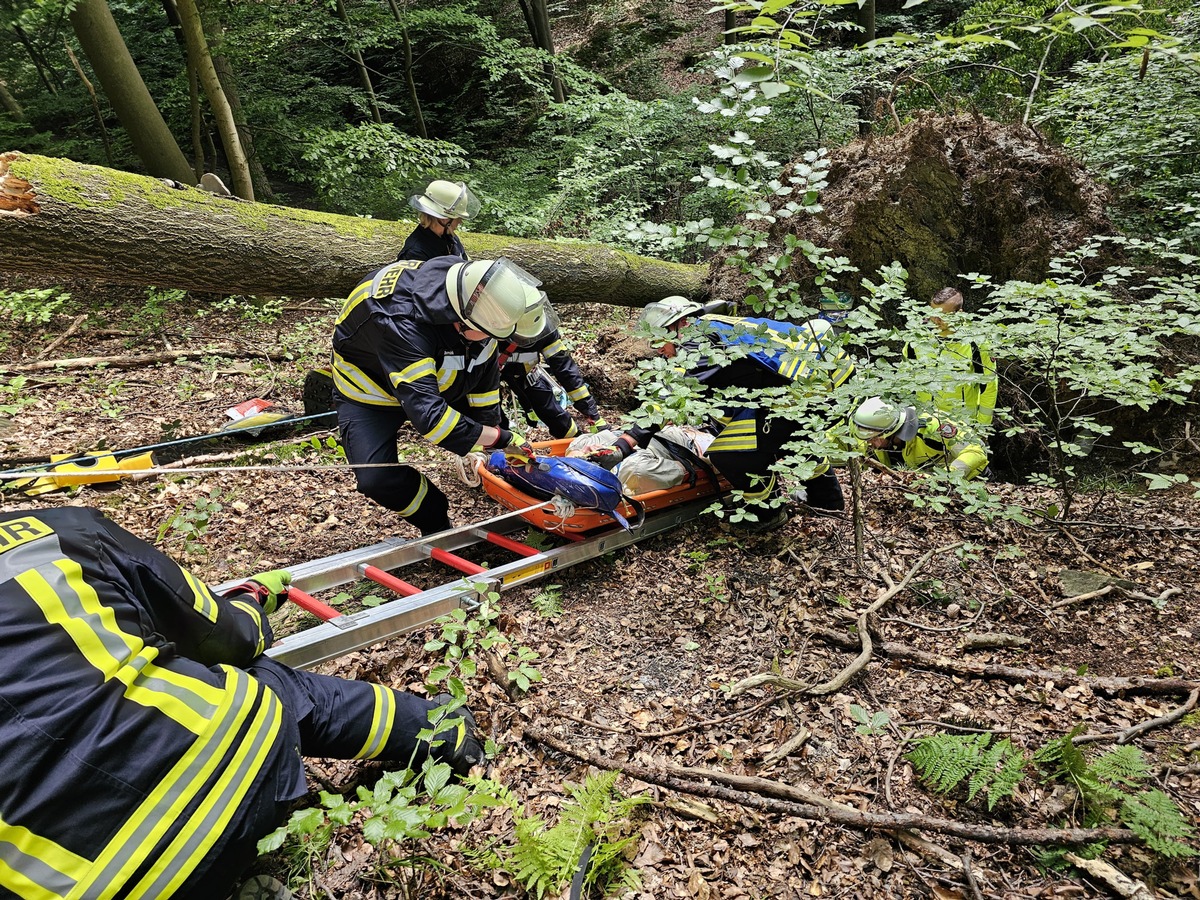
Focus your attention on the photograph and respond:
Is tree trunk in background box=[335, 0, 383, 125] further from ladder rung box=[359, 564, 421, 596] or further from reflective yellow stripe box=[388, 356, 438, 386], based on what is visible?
ladder rung box=[359, 564, 421, 596]

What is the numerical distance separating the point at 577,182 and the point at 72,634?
27.6 feet

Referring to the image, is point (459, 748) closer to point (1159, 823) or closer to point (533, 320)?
point (1159, 823)

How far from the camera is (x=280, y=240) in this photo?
16.2 feet

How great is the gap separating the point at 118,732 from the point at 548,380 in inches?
149

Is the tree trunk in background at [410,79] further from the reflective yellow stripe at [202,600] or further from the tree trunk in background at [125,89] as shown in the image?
the reflective yellow stripe at [202,600]

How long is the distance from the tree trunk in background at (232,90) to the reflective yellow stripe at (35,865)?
8.64 meters

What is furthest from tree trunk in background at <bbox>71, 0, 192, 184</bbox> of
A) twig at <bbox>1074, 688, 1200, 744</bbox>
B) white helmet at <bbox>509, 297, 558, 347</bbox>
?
twig at <bbox>1074, 688, 1200, 744</bbox>

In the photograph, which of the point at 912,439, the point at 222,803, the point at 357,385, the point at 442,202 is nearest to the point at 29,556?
the point at 222,803

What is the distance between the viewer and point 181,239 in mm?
4449

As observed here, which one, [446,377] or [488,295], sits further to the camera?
[446,377]

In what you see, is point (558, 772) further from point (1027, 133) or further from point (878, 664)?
point (1027, 133)

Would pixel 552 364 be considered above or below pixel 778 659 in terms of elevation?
above

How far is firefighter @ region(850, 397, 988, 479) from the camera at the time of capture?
4008 mm

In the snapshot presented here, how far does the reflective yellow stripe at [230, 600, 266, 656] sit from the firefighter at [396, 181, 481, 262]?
2911mm
